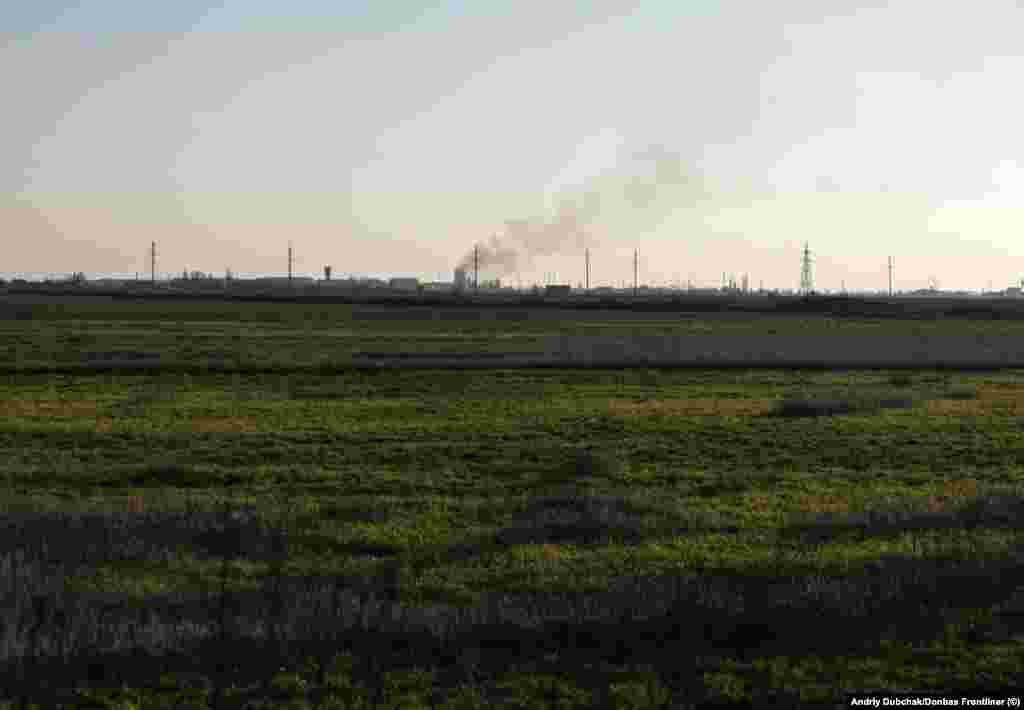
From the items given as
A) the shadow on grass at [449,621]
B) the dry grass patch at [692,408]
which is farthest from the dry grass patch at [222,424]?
the shadow on grass at [449,621]

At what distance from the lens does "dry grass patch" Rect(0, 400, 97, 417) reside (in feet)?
94.1

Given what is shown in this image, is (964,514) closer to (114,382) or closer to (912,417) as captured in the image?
(912,417)

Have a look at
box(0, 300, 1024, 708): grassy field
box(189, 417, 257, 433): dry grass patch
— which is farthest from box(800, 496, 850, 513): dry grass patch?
box(189, 417, 257, 433): dry grass patch

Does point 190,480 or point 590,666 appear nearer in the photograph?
point 590,666

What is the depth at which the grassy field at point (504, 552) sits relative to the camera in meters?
9.02

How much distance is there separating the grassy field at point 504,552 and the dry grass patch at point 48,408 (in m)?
0.21

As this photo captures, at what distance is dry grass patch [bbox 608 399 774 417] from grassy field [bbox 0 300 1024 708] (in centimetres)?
27

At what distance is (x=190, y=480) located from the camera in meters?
19.3

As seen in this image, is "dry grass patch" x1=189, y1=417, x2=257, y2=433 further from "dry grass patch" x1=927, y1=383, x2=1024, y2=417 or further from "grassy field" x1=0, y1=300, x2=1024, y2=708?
"dry grass patch" x1=927, y1=383, x2=1024, y2=417

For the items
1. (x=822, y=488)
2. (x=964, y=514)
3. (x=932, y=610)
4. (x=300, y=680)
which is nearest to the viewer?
(x=300, y=680)

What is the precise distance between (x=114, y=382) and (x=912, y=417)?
2436cm

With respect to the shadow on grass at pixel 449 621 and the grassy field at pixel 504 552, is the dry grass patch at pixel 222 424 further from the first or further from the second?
the shadow on grass at pixel 449 621

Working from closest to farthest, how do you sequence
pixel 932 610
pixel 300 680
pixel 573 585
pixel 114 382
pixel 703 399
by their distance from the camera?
pixel 300 680
pixel 932 610
pixel 573 585
pixel 703 399
pixel 114 382

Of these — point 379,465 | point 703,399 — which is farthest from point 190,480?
point 703,399
